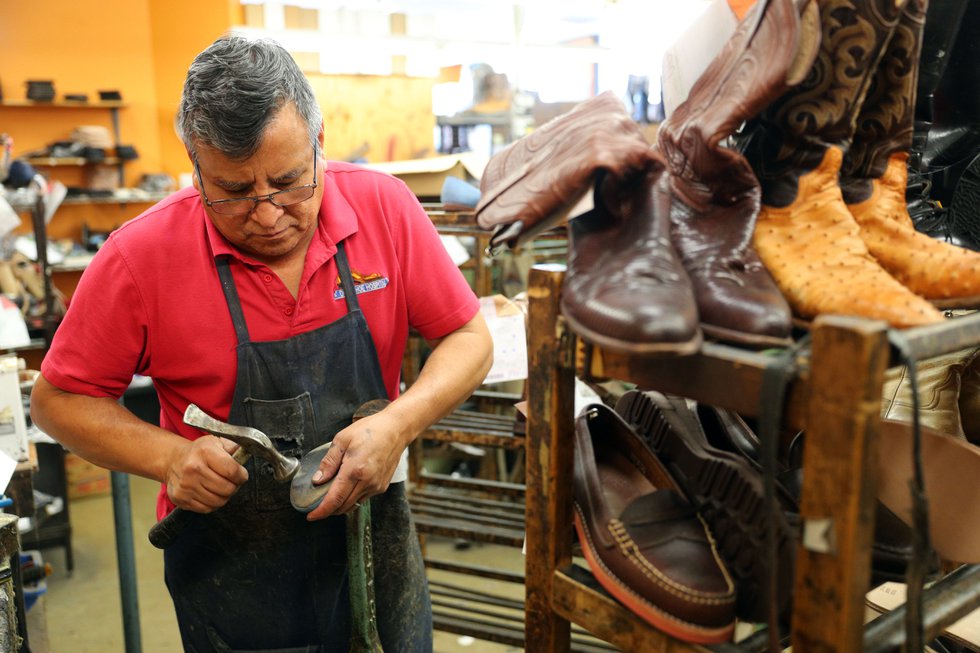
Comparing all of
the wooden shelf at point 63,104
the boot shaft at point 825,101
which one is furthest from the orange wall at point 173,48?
the boot shaft at point 825,101

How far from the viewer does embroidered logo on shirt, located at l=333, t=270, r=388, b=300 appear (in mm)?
1510

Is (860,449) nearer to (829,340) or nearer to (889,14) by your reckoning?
(829,340)

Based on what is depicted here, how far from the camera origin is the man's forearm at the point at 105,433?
1361 millimetres

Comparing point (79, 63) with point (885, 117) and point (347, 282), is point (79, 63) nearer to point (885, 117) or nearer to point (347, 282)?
point (347, 282)

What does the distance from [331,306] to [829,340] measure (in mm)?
998

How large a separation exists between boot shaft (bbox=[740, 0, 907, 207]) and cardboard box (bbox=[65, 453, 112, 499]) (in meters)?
4.43

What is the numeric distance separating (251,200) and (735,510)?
951 mm

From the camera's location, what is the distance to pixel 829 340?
0.72 meters

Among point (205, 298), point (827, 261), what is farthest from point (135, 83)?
point (827, 261)

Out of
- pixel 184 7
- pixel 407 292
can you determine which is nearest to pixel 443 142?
pixel 184 7

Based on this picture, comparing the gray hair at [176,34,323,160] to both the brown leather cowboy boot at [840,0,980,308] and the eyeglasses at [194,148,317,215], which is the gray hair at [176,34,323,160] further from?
the brown leather cowboy boot at [840,0,980,308]

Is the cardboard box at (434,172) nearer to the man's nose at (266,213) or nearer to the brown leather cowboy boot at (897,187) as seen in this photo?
the man's nose at (266,213)

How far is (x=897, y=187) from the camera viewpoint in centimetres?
99

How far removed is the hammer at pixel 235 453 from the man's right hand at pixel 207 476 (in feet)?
0.07
